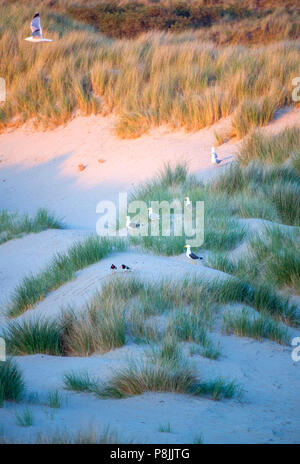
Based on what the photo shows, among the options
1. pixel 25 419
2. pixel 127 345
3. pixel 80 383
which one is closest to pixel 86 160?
pixel 127 345

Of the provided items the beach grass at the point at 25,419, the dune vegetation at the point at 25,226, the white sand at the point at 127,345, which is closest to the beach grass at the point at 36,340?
the white sand at the point at 127,345

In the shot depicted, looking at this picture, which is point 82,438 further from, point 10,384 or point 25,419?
point 10,384

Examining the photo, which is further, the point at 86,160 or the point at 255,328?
the point at 86,160

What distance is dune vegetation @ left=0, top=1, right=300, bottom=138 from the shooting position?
10.4 metres

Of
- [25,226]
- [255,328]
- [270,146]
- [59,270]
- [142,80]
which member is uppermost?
[142,80]

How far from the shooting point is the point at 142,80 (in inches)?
460

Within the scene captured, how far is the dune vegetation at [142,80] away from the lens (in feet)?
34.2

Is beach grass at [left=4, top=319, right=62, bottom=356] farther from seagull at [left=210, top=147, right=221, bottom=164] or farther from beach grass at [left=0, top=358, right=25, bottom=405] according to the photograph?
seagull at [left=210, top=147, right=221, bottom=164]

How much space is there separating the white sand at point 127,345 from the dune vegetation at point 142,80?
0.41 metres

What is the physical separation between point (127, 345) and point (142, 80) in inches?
349

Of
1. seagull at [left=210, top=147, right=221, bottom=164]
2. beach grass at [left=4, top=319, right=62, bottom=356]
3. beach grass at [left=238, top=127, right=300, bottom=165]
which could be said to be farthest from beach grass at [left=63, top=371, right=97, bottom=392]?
seagull at [left=210, top=147, right=221, bottom=164]
